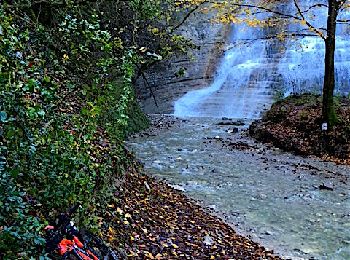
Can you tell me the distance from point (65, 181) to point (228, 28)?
898 inches

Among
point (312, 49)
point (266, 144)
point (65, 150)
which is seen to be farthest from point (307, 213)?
point (312, 49)

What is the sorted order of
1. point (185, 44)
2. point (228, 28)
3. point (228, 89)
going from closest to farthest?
point (185, 44), point (228, 89), point (228, 28)

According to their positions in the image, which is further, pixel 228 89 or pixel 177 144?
pixel 228 89

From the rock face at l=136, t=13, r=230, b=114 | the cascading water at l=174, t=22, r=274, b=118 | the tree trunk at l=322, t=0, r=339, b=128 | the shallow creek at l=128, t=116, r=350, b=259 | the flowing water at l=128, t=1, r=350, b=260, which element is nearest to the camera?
the shallow creek at l=128, t=116, r=350, b=259

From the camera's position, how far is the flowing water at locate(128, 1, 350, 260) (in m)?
5.79

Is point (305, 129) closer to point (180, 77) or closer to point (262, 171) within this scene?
point (262, 171)

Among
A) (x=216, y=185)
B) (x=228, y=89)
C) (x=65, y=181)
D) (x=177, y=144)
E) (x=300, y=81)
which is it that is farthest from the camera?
(x=228, y=89)

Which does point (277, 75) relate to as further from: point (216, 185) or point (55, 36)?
point (55, 36)

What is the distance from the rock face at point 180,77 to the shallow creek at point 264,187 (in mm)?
8168

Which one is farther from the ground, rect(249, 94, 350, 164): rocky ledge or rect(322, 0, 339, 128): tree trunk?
rect(322, 0, 339, 128): tree trunk

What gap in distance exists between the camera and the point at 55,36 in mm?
6020

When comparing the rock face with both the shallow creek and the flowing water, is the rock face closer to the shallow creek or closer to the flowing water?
the flowing water

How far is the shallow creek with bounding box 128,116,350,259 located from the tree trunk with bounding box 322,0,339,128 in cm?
145

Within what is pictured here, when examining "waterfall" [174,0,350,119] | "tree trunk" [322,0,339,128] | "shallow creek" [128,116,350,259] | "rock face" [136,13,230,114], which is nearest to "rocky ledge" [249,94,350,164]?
"tree trunk" [322,0,339,128]
